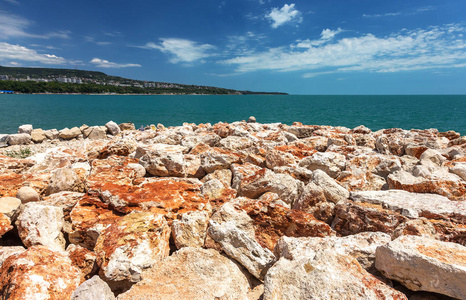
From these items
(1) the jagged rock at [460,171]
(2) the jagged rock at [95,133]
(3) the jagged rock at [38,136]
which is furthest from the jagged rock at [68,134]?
(1) the jagged rock at [460,171]

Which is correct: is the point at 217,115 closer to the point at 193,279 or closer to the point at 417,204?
the point at 417,204

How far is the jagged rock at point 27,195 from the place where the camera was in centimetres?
413

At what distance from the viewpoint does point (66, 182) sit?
4.52m

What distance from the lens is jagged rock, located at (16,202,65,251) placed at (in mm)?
3291

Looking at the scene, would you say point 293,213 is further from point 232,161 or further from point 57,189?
point 57,189

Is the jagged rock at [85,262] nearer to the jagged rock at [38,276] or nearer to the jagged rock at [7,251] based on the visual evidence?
the jagged rock at [38,276]

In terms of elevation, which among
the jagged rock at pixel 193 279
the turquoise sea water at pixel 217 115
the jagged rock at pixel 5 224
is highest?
the jagged rock at pixel 5 224

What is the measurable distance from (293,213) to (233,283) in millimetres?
1385

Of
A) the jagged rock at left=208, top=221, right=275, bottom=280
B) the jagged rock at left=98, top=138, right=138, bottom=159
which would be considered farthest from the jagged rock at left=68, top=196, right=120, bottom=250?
the jagged rock at left=98, top=138, right=138, bottom=159

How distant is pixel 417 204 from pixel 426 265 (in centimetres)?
190

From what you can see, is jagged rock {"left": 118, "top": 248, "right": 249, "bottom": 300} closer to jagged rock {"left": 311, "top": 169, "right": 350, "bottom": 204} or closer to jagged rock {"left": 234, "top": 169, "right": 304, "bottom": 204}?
jagged rock {"left": 234, "top": 169, "right": 304, "bottom": 204}

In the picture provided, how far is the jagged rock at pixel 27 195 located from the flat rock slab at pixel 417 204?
5713 mm

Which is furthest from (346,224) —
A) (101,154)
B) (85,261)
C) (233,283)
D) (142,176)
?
(101,154)

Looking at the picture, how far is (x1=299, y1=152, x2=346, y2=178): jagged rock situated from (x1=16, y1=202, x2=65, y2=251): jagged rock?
5.16 metres
